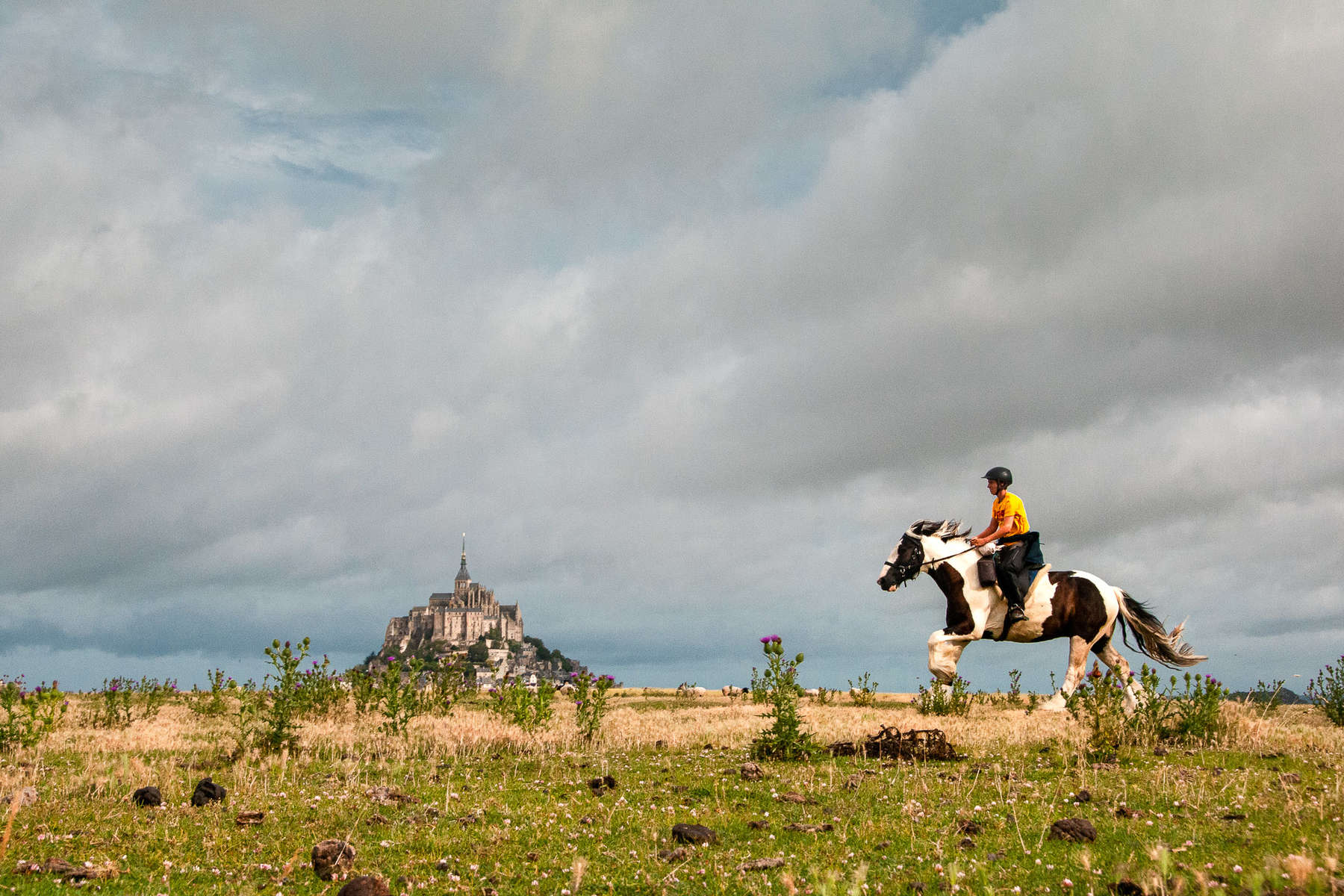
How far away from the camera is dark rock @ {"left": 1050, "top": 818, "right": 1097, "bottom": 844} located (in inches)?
269

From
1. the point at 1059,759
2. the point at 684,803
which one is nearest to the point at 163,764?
the point at 684,803

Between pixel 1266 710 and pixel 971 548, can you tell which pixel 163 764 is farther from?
pixel 1266 710

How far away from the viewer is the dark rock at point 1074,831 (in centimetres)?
682

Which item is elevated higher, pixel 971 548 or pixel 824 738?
pixel 971 548

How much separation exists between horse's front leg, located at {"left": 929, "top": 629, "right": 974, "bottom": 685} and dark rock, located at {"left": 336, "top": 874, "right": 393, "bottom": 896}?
14362 millimetres

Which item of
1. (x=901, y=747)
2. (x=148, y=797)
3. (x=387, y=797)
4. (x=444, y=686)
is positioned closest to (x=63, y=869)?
(x=148, y=797)

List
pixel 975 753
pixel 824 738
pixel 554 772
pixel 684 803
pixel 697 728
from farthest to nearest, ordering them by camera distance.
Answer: pixel 697 728
pixel 824 738
pixel 975 753
pixel 554 772
pixel 684 803

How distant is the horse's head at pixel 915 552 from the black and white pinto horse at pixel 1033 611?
0.05 ft

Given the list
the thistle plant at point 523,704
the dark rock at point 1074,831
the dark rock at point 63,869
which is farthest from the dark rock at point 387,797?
the dark rock at point 1074,831

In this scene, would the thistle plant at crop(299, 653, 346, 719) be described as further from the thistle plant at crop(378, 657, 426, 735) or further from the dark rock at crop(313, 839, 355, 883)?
the dark rock at crop(313, 839, 355, 883)

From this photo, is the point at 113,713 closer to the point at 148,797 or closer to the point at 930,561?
the point at 148,797

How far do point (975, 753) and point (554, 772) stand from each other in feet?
18.7

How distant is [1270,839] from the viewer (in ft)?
21.8

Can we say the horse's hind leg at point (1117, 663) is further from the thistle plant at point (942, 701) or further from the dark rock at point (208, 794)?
the dark rock at point (208, 794)
